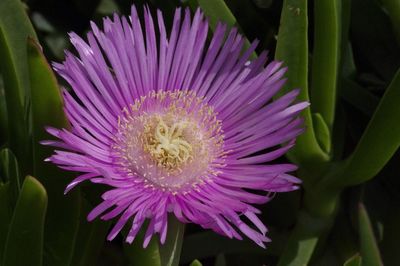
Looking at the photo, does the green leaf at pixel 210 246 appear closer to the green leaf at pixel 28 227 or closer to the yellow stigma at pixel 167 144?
the yellow stigma at pixel 167 144

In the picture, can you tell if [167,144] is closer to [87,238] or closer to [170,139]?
[170,139]

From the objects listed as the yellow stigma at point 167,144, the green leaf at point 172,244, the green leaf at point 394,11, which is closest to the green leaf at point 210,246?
the yellow stigma at point 167,144

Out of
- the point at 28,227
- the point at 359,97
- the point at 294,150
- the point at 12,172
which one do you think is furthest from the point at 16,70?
the point at 359,97

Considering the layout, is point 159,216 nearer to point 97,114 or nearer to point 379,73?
point 97,114

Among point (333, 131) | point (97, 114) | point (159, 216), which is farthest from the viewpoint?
point (333, 131)

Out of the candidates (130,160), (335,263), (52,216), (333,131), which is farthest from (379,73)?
(52,216)

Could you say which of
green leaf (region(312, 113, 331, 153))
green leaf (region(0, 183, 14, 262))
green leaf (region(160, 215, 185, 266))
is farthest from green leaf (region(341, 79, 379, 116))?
green leaf (region(0, 183, 14, 262))

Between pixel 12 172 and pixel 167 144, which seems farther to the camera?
pixel 167 144

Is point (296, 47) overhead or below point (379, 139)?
overhead
